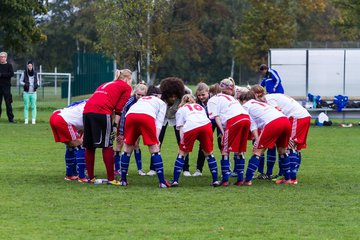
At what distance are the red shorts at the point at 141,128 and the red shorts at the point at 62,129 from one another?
1.09 meters

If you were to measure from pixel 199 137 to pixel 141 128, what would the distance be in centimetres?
85

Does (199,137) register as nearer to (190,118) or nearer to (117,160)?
(190,118)

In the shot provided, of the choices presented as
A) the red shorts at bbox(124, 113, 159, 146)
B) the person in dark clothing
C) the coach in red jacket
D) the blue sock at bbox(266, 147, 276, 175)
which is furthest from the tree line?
the red shorts at bbox(124, 113, 159, 146)

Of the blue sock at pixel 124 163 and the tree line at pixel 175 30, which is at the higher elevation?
the tree line at pixel 175 30

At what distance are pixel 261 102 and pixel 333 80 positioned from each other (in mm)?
19083

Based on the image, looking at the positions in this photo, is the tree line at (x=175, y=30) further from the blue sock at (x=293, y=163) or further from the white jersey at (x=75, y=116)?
the blue sock at (x=293, y=163)

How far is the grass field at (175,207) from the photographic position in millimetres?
9242

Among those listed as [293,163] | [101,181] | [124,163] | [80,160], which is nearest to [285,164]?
[293,163]

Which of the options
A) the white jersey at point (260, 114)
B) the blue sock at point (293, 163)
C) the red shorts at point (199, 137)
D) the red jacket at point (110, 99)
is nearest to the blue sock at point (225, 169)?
the red shorts at point (199, 137)

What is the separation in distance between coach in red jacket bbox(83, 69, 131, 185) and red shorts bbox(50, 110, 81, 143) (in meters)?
0.40

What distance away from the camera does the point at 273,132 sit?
42.6 ft

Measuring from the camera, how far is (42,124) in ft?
88.4

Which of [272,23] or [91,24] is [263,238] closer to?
[272,23]

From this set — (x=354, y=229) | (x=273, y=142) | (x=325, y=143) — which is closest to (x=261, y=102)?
(x=273, y=142)
